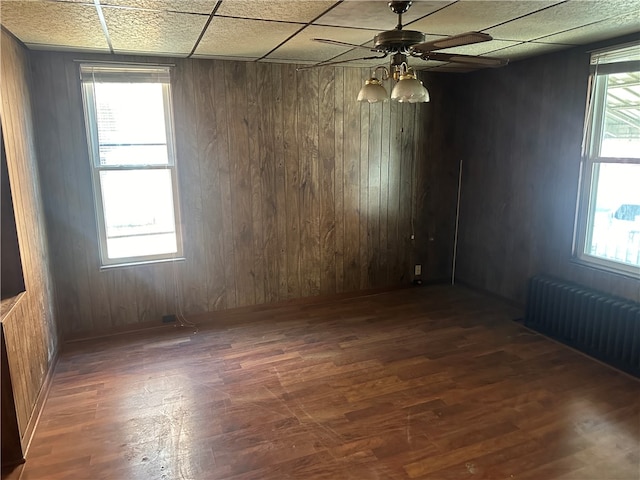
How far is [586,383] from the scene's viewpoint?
10.3 ft

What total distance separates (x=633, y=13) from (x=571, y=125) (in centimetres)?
122

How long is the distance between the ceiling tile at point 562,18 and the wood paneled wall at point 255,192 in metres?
1.75

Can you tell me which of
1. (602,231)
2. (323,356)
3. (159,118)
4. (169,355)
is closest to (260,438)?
(323,356)

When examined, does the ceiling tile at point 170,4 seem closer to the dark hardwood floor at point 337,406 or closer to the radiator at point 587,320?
the dark hardwood floor at point 337,406

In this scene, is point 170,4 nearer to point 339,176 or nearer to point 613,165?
point 339,176

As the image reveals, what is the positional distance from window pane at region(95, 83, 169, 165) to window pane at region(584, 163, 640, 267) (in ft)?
12.4

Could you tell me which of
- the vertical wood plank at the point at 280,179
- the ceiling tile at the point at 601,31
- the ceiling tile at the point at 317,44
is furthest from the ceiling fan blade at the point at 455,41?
the vertical wood plank at the point at 280,179

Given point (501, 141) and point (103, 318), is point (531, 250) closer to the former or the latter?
point (501, 141)

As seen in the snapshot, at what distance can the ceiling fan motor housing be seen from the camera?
2178mm

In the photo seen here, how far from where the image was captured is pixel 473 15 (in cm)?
266

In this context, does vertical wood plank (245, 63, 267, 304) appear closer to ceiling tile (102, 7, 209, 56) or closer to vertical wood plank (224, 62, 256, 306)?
vertical wood plank (224, 62, 256, 306)

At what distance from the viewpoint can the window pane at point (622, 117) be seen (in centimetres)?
Answer: 335

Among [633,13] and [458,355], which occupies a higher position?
[633,13]

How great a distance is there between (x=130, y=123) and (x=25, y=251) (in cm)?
→ 148
